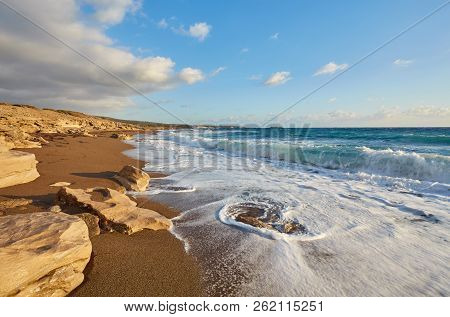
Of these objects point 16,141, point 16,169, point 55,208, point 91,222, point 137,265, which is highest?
point 16,141

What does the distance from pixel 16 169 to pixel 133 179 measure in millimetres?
2542

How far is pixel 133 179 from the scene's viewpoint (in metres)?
7.21

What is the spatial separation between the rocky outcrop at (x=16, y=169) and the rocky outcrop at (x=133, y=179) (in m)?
1.98

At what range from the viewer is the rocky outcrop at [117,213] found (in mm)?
4340

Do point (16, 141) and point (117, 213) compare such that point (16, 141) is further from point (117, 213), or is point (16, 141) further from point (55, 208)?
point (117, 213)

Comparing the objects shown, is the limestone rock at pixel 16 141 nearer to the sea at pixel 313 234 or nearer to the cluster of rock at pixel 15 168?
the cluster of rock at pixel 15 168

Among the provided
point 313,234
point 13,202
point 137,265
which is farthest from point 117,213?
point 313,234

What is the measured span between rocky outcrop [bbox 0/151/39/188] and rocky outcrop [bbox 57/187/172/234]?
1.92m

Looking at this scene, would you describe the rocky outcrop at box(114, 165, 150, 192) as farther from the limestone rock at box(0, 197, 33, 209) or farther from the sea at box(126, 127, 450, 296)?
the limestone rock at box(0, 197, 33, 209)

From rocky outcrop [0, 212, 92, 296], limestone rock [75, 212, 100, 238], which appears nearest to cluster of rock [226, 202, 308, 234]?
limestone rock [75, 212, 100, 238]

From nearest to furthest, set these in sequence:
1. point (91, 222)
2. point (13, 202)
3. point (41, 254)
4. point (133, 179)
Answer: point (41, 254)
point (91, 222)
point (13, 202)
point (133, 179)

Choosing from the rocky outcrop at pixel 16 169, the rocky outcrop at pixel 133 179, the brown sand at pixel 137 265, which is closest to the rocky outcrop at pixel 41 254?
the brown sand at pixel 137 265

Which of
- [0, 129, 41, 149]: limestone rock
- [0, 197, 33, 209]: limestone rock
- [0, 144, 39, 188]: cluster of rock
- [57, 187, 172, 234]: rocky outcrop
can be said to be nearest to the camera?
[57, 187, 172, 234]: rocky outcrop

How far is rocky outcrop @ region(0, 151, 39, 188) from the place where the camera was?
5.88 m
